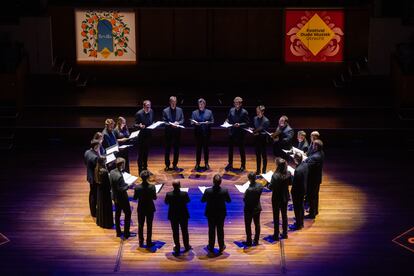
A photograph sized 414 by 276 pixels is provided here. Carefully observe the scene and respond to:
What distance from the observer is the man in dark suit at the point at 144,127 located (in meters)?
12.0

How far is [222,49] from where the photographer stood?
58.1 ft

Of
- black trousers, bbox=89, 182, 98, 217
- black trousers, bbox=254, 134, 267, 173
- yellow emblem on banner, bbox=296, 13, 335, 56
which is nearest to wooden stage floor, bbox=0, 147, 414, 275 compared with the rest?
black trousers, bbox=89, 182, 98, 217

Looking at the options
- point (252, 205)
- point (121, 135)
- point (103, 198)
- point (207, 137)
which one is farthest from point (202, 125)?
point (252, 205)

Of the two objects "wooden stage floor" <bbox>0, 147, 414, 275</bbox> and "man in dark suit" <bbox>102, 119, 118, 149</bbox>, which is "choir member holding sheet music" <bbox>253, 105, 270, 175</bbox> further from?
"man in dark suit" <bbox>102, 119, 118, 149</bbox>

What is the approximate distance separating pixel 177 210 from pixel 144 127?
3233 millimetres

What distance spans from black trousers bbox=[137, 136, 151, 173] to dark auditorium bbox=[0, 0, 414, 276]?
0.02 meters

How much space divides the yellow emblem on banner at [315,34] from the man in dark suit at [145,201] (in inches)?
369

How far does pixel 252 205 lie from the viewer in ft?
30.8

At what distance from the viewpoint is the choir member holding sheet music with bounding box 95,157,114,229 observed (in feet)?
32.0

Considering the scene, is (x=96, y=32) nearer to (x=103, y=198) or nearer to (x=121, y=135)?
(x=121, y=135)

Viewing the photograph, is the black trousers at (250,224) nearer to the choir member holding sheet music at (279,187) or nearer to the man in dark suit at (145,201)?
the choir member holding sheet music at (279,187)

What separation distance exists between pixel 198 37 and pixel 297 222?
8.58 meters

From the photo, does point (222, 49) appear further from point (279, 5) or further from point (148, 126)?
point (148, 126)

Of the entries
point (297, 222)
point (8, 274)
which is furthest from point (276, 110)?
point (8, 274)
